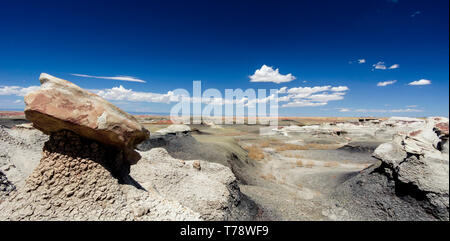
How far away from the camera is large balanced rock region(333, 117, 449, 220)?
7629 mm

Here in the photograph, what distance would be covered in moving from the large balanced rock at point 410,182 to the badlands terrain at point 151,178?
36mm

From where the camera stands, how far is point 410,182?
8.38 meters

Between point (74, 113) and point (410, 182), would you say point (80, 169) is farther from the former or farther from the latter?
point (410, 182)

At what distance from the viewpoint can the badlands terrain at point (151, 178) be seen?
12.7 ft

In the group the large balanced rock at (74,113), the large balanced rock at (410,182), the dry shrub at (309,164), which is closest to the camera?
the large balanced rock at (74,113)

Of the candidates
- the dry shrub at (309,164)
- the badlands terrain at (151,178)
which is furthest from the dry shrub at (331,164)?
the badlands terrain at (151,178)

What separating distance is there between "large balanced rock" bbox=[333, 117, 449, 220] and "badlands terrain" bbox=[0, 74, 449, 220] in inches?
1.4

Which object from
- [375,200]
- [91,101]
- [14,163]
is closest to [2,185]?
[14,163]

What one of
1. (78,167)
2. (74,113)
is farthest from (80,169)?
(74,113)

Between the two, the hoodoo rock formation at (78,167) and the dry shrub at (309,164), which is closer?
the hoodoo rock formation at (78,167)

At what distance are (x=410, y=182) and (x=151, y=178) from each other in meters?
10.1

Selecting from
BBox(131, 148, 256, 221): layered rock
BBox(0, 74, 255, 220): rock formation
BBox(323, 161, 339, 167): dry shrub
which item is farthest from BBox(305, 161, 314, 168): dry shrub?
BBox(0, 74, 255, 220): rock formation

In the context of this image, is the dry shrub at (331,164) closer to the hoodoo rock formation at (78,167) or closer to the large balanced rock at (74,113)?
the hoodoo rock formation at (78,167)
